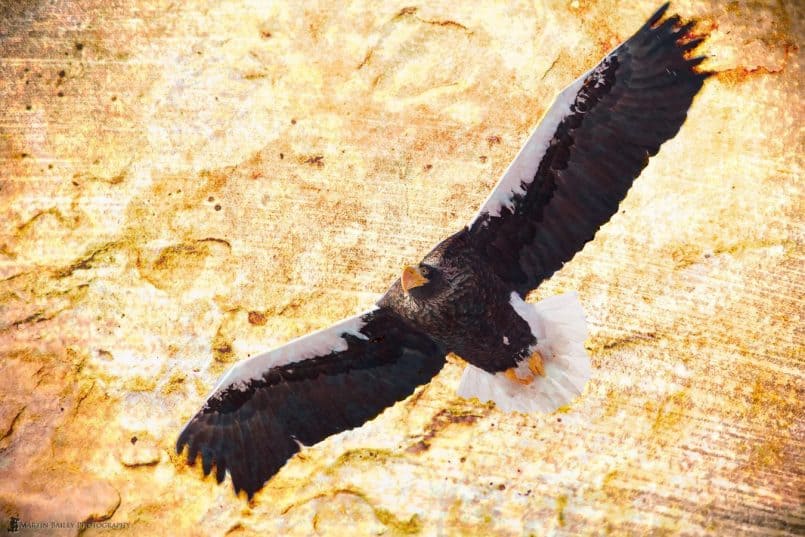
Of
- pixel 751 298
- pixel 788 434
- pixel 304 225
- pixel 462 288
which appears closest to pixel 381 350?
pixel 462 288

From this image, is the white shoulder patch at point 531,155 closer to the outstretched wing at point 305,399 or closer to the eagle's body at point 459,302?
the eagle's body at point 459,302

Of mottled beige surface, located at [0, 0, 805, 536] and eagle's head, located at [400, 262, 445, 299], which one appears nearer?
eagle's head, located at [400, 262, 445, 299]

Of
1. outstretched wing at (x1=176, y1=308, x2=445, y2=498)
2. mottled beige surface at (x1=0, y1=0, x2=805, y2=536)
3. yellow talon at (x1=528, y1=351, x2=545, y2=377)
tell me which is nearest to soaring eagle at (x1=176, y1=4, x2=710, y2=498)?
outstretched wing at (x1=176, y1=308, x2=445, y2=498)

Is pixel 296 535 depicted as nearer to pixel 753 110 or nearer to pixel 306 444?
pixel 306 444

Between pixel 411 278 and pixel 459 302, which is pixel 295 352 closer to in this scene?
pixel 411 278

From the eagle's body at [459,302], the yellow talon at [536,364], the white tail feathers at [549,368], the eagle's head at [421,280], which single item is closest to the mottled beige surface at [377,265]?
the white tail feathers at [549,368]

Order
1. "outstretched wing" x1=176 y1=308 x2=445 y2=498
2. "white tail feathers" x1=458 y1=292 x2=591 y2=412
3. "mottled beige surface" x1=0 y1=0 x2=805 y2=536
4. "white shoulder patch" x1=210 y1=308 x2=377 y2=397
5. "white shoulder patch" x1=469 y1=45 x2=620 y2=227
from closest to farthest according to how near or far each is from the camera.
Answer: "white shoulder patch" x1=469 y1=45 x2=620 y2=227 < "white shoulder patch" x1=210 y1=308 x2=377 y2=397 < "outstretched wing" x1=176 y1=308 x2=445 y2=498 < "white tail feathers" x1=458 y1=292 x2=591 y2=412 < "mottled beige surface" x1=0 y1=0 x2=805 y2=536

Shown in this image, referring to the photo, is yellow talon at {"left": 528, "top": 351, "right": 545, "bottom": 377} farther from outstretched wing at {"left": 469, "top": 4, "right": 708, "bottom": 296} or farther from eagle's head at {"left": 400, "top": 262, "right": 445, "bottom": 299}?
eagle's head at {"left": 400, "top": 262, "right": 445, "bottom": 299}

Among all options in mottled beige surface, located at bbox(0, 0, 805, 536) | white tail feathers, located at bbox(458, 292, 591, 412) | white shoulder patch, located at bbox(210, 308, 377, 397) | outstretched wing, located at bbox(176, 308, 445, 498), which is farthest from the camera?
mottled beige surface, located at bbox(0, 0, 805, 536)
